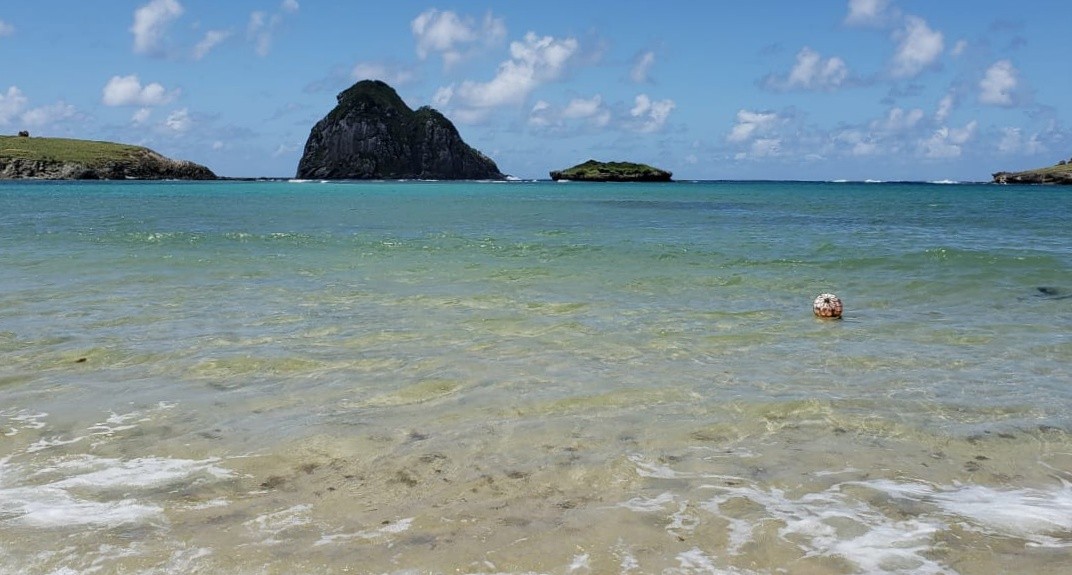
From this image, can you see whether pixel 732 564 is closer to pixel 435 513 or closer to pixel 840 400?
pixel 435 513

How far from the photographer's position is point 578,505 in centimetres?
595

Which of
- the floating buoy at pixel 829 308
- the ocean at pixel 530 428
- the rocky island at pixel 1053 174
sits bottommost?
the ocean at pixel 530 428

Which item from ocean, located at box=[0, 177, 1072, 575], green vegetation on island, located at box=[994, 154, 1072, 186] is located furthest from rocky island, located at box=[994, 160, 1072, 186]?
ocean, located at box=[0, 177, 1072, 575]

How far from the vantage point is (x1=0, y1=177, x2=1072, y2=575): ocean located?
Result: 209 inches

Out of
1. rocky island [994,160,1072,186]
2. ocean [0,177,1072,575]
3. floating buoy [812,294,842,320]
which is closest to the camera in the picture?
ocean [0,177,1072,575]

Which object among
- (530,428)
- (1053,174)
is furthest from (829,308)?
(1053,174)

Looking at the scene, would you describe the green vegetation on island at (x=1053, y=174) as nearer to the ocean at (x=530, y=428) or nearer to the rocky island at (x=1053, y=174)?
the rocky island at (x=1053, y=174)

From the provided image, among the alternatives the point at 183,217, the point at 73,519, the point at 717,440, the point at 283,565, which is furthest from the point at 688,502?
the point at 183,217

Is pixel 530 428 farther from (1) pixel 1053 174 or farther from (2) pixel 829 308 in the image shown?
(1) pixel 1053 174

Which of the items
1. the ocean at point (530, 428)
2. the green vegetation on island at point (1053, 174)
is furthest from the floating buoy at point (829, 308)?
the green vegetation on island at point (1053, 174)

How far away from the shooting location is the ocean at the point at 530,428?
5301 mm

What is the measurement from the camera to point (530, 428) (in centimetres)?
780

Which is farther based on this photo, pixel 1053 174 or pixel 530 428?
pixel 1053 174

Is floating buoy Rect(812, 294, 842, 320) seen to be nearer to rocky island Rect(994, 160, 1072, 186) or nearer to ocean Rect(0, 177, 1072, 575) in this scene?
ocean Rect(0, 177, 1072, 575)
